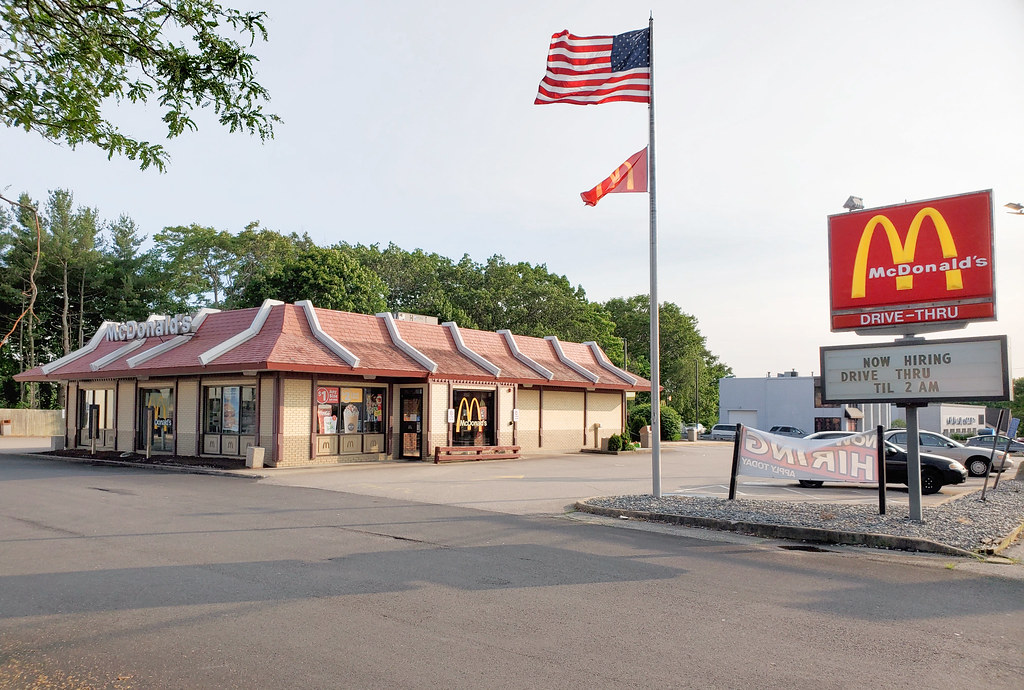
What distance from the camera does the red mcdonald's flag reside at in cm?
1512

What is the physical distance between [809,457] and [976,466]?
15.5 m

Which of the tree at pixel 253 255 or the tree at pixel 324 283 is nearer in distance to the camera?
the tree at pixel 324 283

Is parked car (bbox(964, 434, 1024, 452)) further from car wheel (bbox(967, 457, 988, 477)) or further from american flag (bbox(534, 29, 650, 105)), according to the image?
american flag (bbox(534, 29, 650, 105))

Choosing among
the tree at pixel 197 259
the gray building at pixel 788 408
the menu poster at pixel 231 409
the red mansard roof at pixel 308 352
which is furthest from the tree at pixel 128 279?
the gray building at pixel 788 408

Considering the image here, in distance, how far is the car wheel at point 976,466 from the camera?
2584 centimetres

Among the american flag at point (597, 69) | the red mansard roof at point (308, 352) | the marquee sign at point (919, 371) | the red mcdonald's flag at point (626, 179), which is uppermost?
the american flag at point (597, 69)

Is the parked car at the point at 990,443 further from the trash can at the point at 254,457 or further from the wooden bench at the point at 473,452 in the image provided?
the trash can at the point at 254,457

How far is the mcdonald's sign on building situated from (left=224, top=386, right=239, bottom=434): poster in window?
63.2ft

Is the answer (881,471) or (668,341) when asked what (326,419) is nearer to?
(881,471)

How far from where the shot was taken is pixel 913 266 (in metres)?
12.7

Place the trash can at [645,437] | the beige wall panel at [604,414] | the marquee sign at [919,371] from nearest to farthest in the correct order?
the marquee sign at [919,371] < the beige wall panel at [604,414] < the trash can at [645,437]

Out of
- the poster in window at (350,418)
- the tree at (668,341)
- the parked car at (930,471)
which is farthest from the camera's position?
the tree at (668,341)

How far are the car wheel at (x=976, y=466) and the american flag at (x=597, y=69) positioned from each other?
61.5 feet

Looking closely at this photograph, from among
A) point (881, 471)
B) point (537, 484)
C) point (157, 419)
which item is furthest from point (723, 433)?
point (881, 471)
